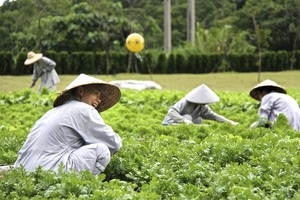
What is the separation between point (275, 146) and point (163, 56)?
87.5ft

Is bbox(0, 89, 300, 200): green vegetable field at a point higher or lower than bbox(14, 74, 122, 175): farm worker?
lower

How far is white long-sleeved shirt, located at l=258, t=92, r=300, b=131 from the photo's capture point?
9.64m

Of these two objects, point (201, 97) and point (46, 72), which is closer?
point (201, 97)

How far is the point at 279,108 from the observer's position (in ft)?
31.8

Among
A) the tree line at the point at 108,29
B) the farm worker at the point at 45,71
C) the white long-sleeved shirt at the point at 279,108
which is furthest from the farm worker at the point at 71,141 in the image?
the tree line at the point at 108,29

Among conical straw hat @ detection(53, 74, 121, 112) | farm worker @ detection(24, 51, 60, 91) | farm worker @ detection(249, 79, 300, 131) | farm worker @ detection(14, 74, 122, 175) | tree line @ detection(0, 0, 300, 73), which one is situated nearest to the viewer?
farm worker @ detection(14, 74, 122, 175)

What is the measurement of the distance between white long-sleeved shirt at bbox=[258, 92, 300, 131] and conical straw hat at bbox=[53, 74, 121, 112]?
142 inches

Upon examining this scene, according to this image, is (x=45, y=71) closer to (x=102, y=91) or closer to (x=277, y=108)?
(x=277, y=108)

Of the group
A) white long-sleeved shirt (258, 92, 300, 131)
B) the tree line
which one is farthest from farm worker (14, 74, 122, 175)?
the tree line

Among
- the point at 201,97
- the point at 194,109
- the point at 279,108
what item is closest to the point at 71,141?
the point at 279,108

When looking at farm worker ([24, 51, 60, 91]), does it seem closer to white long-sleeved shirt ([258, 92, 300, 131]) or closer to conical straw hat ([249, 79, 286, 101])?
conical straw hat ([249, 79, 286, 101])

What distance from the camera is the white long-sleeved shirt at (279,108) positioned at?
9641 millimetres

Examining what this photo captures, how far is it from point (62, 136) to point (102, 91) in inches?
40.0

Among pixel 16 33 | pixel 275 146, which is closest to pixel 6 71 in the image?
pixel 16 33
